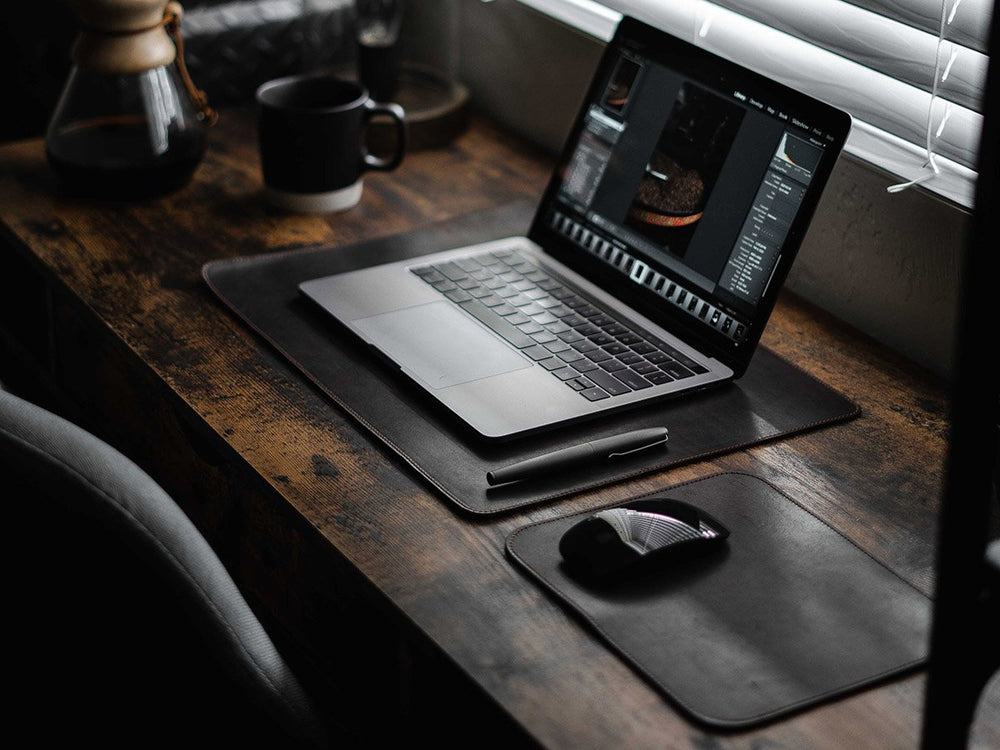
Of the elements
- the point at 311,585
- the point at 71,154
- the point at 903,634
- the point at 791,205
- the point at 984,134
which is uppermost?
the point at 984,134

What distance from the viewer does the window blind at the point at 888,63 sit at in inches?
40.5

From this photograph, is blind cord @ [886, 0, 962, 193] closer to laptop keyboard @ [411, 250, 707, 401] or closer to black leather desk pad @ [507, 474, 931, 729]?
laptop keyboard @ [411, 250, 707, 401]

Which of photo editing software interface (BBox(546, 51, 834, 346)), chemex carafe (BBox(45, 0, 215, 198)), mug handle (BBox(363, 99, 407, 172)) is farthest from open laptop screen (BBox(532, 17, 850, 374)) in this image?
chemex carafe (BBox(45, 0, 215, 198))

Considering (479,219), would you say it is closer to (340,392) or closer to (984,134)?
(340,392)

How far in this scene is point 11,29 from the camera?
5.00 feet

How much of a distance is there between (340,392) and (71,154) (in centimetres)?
55

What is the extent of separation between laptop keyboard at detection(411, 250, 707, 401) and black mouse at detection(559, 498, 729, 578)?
18 centimetres

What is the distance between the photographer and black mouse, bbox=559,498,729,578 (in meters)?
0.78

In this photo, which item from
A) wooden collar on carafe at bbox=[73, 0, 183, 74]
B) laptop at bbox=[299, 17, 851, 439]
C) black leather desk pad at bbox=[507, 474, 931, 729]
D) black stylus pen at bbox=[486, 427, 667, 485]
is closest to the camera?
black leather desk pad at bbox=[507, 474, 931, 729]

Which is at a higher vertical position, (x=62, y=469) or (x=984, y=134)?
(x=984, y=134)

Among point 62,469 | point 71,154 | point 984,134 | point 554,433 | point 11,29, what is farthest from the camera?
point 11,29

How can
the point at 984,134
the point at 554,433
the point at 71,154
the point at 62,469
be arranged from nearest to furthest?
the point at 984,134 → the point at 62,469 → the point at 554,433 → the point at 71,154

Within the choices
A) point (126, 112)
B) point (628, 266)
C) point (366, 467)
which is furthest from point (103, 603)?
point (126, 112)

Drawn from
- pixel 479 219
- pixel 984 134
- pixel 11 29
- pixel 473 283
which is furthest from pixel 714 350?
pixel 11 29
